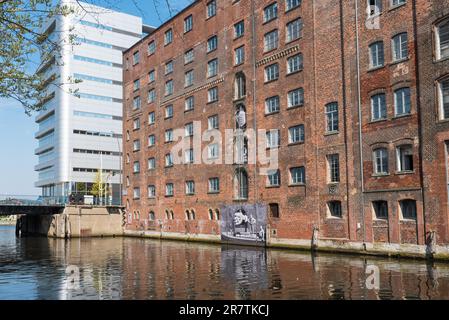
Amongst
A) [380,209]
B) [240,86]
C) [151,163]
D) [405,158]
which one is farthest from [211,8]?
[380,209]

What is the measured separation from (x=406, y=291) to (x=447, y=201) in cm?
1010

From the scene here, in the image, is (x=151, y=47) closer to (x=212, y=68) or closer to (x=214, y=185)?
(x=212, y=68)

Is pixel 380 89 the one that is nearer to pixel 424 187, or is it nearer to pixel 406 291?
pixel 424 187

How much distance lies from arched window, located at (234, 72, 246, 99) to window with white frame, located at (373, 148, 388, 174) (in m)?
15.4

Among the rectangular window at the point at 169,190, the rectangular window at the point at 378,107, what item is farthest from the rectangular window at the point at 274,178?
the rectangular window at the point at 169,190

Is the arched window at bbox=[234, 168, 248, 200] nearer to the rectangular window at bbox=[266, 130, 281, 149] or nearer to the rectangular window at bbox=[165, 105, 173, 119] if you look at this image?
the rectangular window at bbox=[266, 130, 281, 149]

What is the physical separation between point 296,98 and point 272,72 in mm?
3844

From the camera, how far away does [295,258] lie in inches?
1171

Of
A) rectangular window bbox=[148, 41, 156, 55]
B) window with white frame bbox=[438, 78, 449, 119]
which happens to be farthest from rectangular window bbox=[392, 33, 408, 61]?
rectangular window bbox=[148, 41, 156, 55]

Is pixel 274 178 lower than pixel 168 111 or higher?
lower

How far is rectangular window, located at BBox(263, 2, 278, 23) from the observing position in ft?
130

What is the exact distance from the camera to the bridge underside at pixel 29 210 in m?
62.3

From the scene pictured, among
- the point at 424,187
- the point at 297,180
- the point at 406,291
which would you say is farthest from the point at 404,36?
the point at 406,291

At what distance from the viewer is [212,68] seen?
1853 inches
